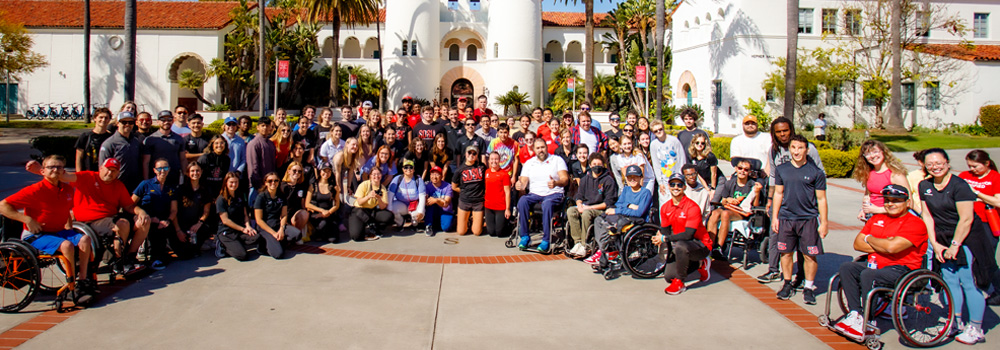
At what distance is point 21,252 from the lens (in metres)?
5.36

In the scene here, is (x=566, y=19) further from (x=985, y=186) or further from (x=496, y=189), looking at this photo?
(x=985, y=186)

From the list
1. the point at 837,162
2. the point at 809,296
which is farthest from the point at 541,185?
the point at 837,162

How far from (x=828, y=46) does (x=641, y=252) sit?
2612cm

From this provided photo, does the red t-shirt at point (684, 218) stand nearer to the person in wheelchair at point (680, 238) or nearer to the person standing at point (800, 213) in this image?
the person in wheelchair at point (680, 238)

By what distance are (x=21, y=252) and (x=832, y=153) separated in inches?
676

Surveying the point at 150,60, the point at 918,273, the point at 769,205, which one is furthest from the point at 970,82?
the point at 150,60

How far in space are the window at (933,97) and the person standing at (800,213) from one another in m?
28.5

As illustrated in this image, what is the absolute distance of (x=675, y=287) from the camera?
6.21m

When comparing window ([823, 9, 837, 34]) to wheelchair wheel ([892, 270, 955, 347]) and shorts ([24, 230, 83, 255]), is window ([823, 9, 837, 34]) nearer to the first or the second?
wheelchair wheel ([892, 270, 955, 347])

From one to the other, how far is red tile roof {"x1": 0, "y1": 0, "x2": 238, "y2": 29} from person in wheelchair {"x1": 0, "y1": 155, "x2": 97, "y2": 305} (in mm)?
31389

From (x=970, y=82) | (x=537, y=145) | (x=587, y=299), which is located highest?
(x=970, y=82)

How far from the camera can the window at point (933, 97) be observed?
28545 millimetres

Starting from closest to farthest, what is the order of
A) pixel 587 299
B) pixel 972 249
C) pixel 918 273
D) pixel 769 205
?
pixel 918 273
pixel 972 249
pixel 587 299
pixel 769 205

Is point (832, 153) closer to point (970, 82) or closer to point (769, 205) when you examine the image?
point (769, 205)
